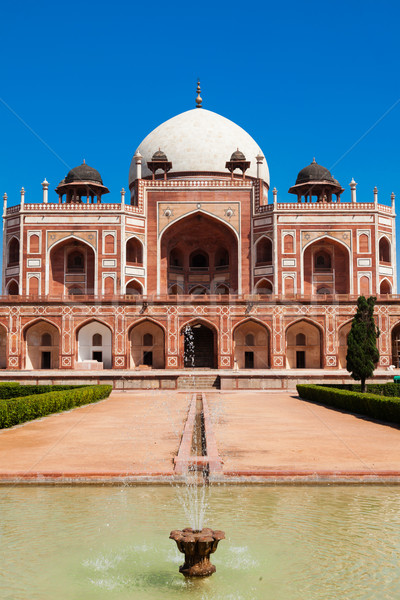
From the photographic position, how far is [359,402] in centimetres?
1341

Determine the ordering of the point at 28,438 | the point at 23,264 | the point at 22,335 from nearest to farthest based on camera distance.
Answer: the point at 28,438 < the point at 22,335 < the point at 23,264

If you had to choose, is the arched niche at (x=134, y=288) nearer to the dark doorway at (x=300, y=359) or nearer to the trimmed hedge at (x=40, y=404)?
the dark doorway at (x=300, y=359)

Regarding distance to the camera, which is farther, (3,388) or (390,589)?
(3,388)

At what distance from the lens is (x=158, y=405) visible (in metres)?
15.2

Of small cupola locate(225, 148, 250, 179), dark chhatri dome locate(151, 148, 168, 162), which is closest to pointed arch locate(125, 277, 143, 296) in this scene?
dark chhatri dome locate(151, 148, 168, 162)

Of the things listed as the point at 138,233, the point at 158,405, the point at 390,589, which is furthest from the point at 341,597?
the point at 138,233

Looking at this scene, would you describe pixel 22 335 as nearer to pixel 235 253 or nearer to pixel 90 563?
pixel 235 253

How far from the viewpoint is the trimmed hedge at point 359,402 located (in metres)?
11.7

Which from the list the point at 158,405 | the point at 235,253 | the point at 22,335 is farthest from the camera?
the point at 235,253

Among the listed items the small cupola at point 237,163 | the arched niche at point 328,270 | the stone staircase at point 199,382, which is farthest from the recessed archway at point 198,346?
the small cupola at point 237,163

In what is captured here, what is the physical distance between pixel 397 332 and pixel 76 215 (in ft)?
60.7

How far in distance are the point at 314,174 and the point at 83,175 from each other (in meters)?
14.0

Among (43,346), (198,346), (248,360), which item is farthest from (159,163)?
(248,360)

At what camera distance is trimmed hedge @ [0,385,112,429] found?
10.9 meters
